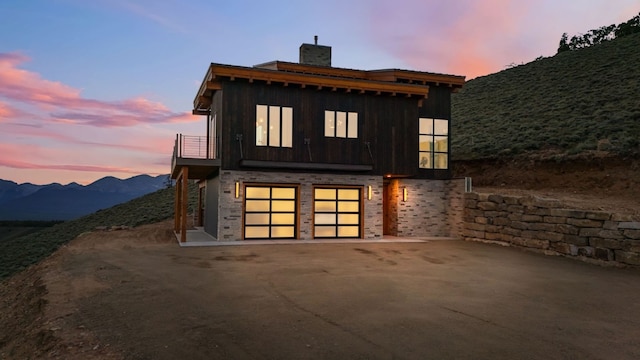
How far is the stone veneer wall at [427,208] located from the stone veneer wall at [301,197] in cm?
176

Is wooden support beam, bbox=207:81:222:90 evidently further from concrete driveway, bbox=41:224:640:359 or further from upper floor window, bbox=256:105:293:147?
concrete driveway, bbox=41:224:640:359

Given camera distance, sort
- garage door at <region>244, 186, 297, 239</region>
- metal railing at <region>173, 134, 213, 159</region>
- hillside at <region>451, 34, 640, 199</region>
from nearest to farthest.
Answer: metal railing at <region>173, 134, 213, 159</region>
garage door at <region>244, 186, 297, 239</region>
hillside at <region>451, 34, 640, 199</region>

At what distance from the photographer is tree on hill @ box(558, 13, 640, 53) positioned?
56.9m

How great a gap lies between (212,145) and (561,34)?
71.8m

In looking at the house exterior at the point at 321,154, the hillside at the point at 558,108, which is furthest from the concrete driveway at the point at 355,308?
the hillside at the point at 558,108

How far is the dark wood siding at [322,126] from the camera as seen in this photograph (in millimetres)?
17234

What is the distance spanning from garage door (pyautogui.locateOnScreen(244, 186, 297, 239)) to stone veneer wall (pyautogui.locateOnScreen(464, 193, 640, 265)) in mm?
8433

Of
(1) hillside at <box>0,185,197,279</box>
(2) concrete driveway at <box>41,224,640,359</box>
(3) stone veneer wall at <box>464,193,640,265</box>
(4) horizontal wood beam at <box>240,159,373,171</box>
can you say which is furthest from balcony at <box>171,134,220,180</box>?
(1) hillside at <box>0,185,197,279</box>

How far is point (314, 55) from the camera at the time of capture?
72.1ft

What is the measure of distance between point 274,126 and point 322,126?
7.27 feet

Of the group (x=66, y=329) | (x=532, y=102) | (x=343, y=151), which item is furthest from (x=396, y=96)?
(x=532, y=102)

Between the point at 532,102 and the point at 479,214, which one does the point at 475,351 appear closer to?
the point at 479,214

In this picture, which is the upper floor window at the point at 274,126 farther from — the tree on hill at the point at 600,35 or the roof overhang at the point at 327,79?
the tree on hill at the point at 600,35

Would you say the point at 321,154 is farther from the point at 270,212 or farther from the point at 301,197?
the point at 270,212
